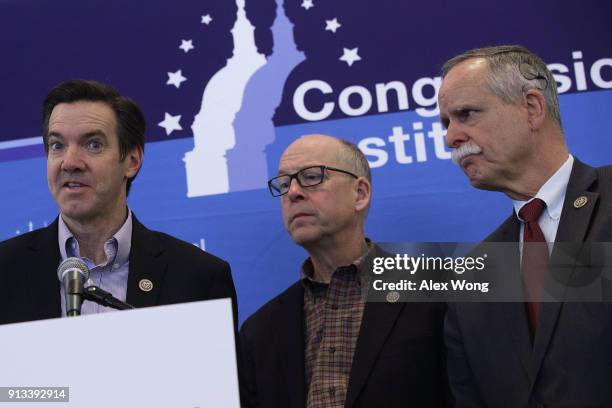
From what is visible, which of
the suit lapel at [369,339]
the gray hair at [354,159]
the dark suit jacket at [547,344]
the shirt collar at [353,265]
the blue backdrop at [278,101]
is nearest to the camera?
the dark suit jacket at [547,344]

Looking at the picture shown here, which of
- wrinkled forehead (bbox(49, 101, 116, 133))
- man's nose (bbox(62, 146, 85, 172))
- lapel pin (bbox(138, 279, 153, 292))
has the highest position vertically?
wrinkled forehead (bbox(49, 101, 116, 133))

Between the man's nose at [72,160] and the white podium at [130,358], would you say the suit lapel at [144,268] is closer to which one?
the man's nose at [72,160]

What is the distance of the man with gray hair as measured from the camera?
2.27m

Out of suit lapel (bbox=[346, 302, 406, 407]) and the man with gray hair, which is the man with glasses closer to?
suit lapel (bbox=[346, 302, 406, 407])

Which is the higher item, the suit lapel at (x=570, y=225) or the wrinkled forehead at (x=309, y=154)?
the wrinkled forehead at (x=309, y=154)

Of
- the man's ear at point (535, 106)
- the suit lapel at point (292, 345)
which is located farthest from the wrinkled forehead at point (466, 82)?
the suit lapel at point (292, 345)

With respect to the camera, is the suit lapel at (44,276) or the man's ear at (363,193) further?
the man's ear at (363,193)

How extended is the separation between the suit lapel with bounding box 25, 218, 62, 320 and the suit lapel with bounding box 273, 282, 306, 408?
28.8 inches

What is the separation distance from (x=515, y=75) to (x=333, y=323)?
1003mm

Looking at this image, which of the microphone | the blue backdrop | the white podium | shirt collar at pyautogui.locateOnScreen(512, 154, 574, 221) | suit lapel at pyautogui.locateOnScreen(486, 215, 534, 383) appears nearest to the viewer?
the white podium

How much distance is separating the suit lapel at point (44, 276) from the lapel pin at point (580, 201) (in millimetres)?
1596

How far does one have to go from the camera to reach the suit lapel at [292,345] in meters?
2.73

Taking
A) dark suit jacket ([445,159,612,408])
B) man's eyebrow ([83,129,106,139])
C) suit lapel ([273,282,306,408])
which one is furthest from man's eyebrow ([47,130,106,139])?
dark suit jacket ([445,159,612,408])

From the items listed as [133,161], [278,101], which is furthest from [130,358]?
[278,101]
